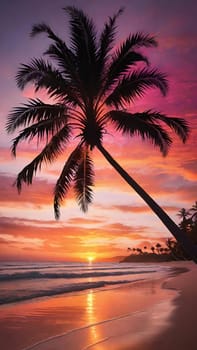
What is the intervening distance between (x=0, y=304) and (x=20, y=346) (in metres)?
6.70

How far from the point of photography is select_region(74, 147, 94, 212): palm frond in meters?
13.5

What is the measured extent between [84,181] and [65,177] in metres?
1.44

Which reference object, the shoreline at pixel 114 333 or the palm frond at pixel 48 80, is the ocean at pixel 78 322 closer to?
the shoreline at pixel 114 333

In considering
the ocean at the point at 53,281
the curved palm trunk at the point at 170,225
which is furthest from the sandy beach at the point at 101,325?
the ocean at the point at 53,281

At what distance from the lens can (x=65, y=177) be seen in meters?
12.4

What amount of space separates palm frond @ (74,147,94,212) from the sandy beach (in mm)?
3238

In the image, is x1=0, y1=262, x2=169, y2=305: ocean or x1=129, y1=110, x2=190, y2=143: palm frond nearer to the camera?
x1=129, y1=110, x2=190, y2=143: palm frond

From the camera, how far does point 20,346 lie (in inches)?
268

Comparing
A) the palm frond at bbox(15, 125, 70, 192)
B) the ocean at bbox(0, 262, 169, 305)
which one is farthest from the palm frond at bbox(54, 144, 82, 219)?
the ocean at bbox(0, 262, 169, 305)

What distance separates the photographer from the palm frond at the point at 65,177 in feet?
40.4

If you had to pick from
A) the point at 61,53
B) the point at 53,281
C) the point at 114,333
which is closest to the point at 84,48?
the point at 61,53

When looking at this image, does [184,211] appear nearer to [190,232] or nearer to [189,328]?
[190,232]

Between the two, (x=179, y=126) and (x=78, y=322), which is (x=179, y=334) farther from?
(x=179, y=126)

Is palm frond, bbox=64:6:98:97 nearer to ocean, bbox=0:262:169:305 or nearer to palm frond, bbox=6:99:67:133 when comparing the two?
palm frond, bbox=6:99:67:133
